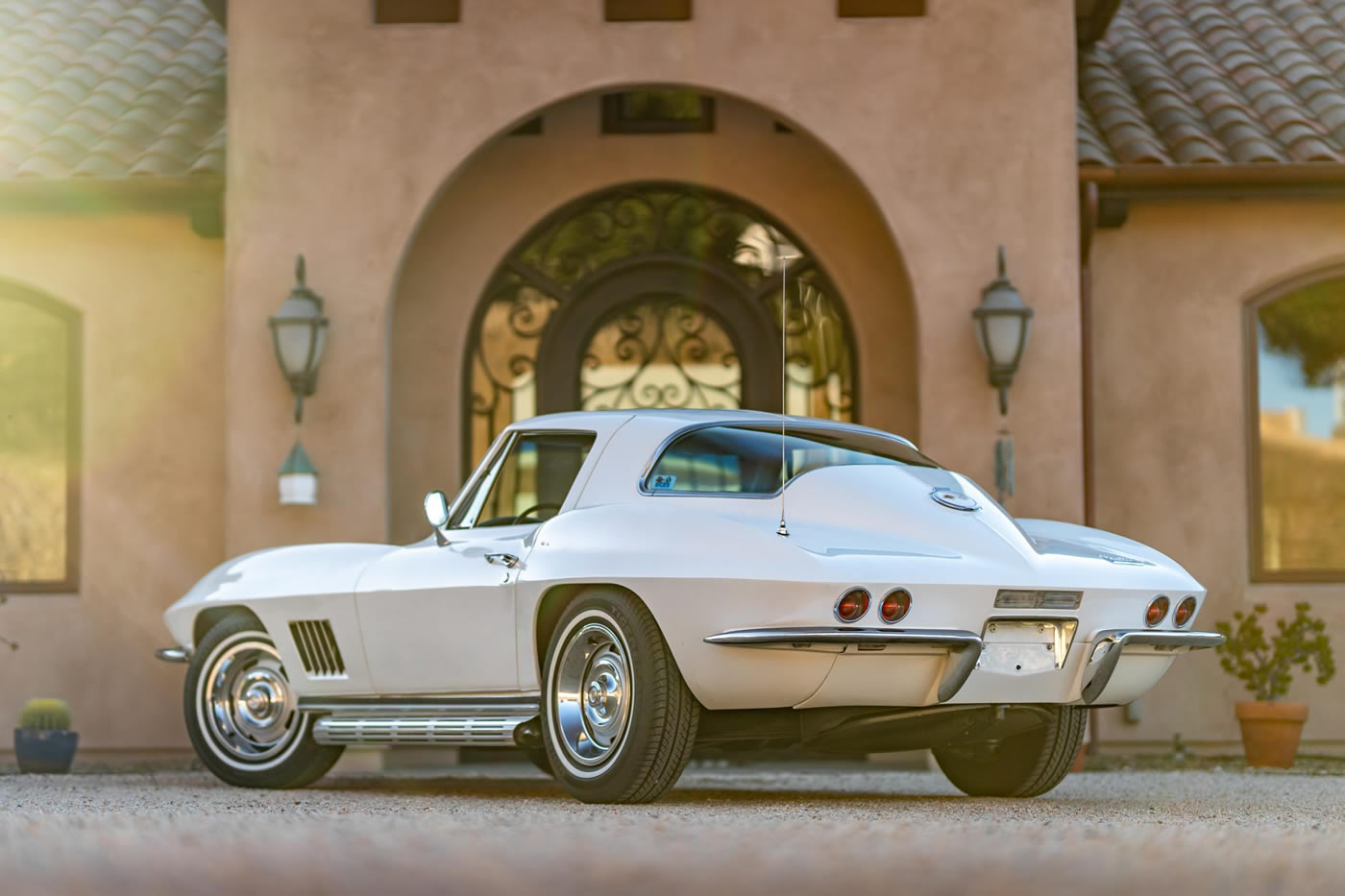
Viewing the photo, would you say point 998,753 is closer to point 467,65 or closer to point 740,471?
point 740,471

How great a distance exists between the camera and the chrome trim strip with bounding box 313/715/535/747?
671 centimetres

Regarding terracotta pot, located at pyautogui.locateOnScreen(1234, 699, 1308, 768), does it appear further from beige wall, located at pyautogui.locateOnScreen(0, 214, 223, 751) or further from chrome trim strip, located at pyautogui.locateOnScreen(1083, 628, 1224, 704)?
beige wall, located at pyautogui.locateOnScreen(0, 214, 223, 751)

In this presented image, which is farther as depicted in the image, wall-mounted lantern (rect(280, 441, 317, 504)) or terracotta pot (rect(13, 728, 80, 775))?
wall-mounted lantern (rect(280, 441, 317, 504))

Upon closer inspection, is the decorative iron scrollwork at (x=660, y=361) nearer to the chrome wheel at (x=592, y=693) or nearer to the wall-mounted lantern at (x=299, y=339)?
the wall-mounted lantern at (x=299, y=339)

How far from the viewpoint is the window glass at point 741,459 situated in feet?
21.3

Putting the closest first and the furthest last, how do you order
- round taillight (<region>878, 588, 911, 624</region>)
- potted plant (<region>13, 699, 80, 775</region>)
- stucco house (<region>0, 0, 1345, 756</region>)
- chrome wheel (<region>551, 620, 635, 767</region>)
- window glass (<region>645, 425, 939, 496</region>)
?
1. round taillight (<region>878, 588, 911, 624</region>)
2. chrome wheel (<region>551, 620, 635, 767</region>)
3. window glass (<region>645, 425, 939, 496</region>)
4. potted plant (<region>13, 699, 80, 775</region>)
5. stucco house (<region>0, 0, 1345, 756</region>)

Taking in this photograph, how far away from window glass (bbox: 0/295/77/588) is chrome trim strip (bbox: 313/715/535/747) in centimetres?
439

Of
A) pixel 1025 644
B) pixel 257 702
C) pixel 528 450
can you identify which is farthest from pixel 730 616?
pixel 257 702

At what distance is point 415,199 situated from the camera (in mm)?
10484

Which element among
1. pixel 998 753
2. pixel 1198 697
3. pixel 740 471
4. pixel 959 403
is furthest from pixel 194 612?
pixel 1198 697

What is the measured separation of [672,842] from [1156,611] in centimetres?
235

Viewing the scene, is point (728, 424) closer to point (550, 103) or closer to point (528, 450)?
point (528, 450)

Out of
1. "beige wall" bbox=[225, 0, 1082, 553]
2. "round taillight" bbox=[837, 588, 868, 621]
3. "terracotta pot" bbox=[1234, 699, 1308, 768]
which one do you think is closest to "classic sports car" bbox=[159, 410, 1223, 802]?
"round taillight" bbox=[837, 588, 868, 621]

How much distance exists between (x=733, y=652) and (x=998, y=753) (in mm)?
1786
